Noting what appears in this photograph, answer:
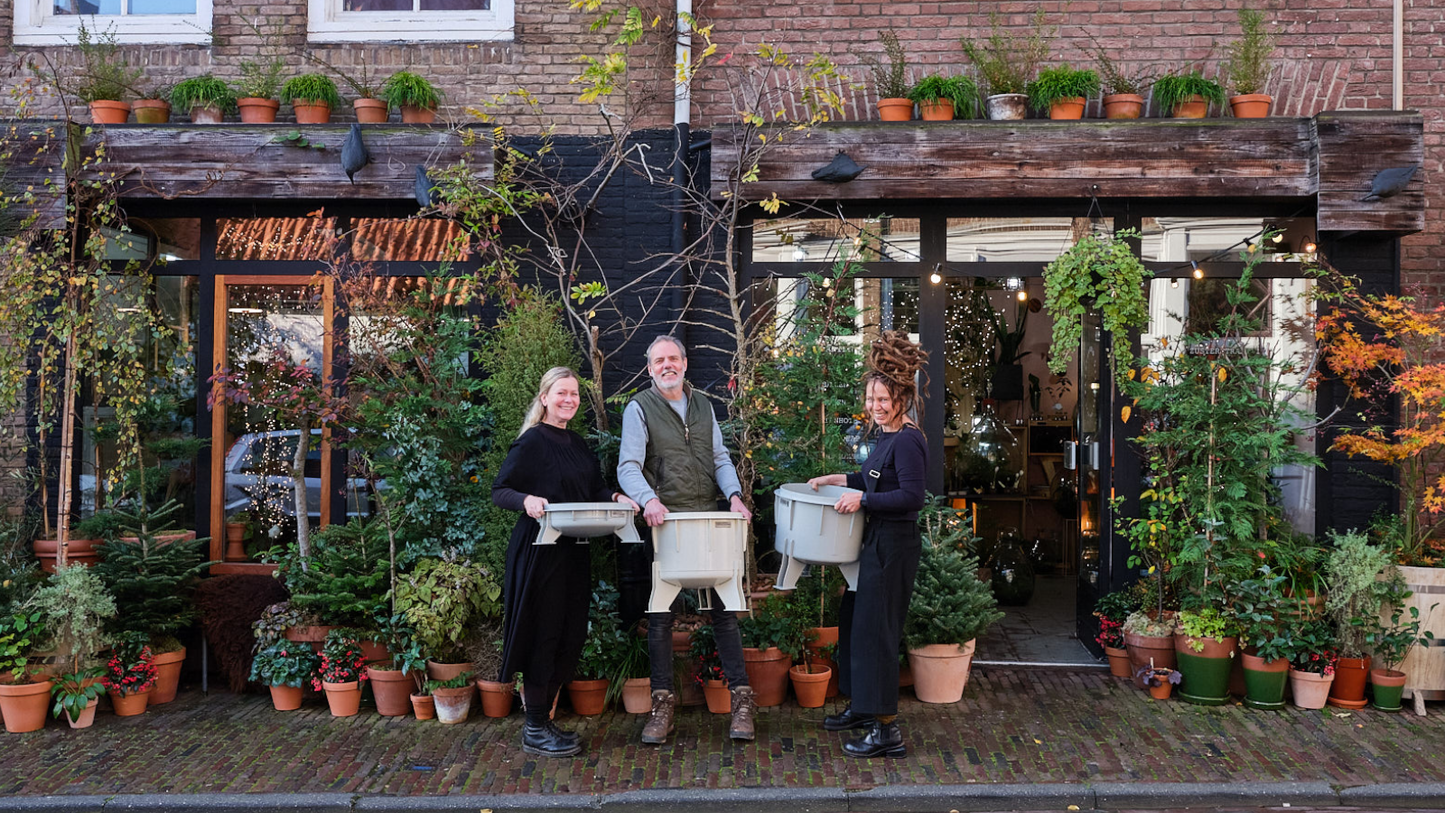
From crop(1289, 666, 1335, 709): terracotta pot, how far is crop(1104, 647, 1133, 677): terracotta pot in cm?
95

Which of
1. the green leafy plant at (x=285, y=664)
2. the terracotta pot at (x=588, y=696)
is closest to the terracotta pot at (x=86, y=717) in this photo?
the green leafy plant at (x=285, y=664)

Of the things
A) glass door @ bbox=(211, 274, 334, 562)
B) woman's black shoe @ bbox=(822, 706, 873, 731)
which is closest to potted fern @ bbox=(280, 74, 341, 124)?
glass door @ bbox=(211, 274, 334, 562)

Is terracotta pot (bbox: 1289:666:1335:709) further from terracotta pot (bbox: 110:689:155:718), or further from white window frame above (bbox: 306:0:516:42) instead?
terracotta pot (bbox: 110:689:155:718)

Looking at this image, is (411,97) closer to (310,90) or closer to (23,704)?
(310,90)

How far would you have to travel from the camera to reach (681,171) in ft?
24.1

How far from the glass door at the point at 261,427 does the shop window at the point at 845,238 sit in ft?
10.4

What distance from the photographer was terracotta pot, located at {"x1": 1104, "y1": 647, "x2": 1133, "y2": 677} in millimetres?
6820

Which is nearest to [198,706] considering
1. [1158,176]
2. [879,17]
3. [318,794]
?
[318,794]

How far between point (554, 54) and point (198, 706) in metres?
4.72

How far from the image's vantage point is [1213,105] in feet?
23.4

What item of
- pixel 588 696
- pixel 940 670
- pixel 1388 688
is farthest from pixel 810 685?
pixel 1388 688

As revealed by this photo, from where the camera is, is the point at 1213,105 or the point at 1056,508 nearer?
the point at 1213,105

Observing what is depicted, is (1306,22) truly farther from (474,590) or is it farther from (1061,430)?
(474,590)

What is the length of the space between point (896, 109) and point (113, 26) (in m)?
5.43
